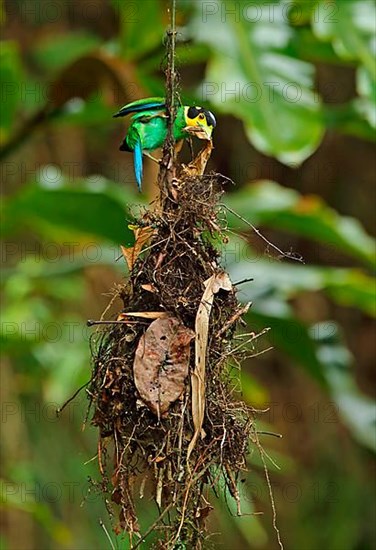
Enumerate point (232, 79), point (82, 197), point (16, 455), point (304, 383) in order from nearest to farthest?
point (232, 79)
point (82, 197)
point (16, 455)
point (304, 383)

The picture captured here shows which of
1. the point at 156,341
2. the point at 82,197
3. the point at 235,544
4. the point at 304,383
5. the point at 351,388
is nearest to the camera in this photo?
the point at 156,341

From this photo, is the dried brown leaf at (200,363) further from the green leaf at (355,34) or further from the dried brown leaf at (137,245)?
the green leaf at (355,34)

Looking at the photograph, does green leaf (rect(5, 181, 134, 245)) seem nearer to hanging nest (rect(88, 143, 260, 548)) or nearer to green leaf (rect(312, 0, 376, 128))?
green leaf (rect(312, 0, 376, 128))

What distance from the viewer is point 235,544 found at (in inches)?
155

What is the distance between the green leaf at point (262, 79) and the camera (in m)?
1.79

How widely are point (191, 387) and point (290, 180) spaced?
3394 mm

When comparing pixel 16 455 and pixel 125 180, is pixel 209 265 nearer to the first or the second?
pixel 16 455

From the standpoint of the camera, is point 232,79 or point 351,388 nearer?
point 232,79

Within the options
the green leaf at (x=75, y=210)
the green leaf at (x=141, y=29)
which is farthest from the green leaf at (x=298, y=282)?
the green leaf at (x=141, y=29)

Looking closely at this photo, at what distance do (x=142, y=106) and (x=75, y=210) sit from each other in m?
1.09

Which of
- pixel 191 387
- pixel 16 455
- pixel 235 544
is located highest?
pixel 191 387

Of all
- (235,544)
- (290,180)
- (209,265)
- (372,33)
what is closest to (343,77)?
(290,180)

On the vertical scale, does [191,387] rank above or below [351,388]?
above

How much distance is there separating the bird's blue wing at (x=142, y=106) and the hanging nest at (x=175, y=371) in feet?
0.24
